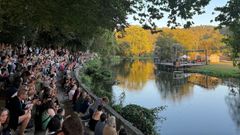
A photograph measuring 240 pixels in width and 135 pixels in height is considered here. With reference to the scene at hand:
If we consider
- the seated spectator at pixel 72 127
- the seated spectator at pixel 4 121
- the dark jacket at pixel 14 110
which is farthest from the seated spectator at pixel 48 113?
the seated spectator at pixel 72 127

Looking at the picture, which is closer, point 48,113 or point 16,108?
point 16,108

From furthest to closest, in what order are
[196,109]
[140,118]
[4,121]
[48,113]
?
[196,109]
[140,118]
[48,113]
[4,121]

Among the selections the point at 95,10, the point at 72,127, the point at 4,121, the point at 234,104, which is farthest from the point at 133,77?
the point at 72,127

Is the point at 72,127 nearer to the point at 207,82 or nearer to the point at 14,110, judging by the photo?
the point at 14,110

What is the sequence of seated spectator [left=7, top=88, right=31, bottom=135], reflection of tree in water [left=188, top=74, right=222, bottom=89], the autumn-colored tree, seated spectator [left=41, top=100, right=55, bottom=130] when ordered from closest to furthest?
seated spectator [left=7, top=88, right=31, bottom=135] → seated spectator [left=41, top=100, right=55, bottom=130] → reflection of tree in water [left=188, top=74, right=222, bottom=89] → the autumn-colored tree

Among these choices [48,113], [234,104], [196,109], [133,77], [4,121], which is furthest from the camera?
[133,77]

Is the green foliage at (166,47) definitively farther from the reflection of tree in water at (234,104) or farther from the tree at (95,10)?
the tree at (95,10)

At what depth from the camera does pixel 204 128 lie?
24.0 metres

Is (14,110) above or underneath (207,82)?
above

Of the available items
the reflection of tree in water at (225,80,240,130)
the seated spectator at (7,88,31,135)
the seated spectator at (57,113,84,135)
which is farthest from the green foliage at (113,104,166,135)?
the seated spectator at (57,113,84,135)

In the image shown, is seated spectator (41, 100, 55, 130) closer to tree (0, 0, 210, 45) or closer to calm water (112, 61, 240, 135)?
tree (0, 0, 210, 45)

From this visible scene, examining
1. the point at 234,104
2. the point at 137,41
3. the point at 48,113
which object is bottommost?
the point at 234,104

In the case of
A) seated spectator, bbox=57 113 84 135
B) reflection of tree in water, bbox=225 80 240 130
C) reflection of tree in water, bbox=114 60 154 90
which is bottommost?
reflection of tree in water, bbox=225 80 240 130

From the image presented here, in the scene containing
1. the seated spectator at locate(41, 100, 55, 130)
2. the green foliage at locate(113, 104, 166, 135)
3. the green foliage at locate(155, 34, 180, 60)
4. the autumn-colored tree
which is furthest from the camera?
the autumn-colored tree
